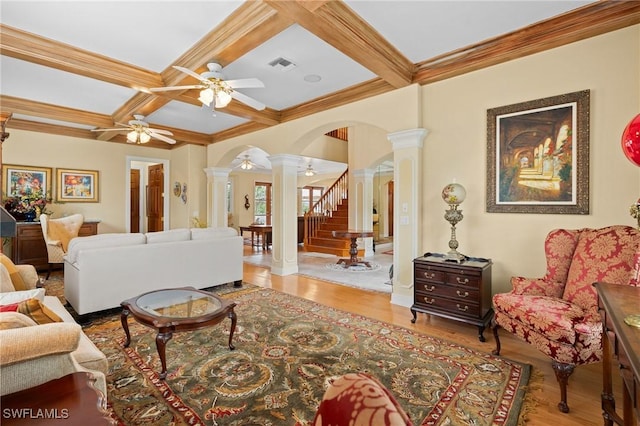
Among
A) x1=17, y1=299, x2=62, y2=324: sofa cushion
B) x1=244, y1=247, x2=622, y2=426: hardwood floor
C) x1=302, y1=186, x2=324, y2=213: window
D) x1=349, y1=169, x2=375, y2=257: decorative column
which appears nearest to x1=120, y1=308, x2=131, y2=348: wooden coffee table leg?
x1=17, y1=299, x2=62, y2=324: sofa cushion

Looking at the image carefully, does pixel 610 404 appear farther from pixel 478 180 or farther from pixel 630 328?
pixel 478 180

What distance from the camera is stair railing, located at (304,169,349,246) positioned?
8.82 m

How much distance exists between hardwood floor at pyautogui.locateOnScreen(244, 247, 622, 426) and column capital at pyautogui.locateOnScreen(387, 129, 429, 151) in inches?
81.9

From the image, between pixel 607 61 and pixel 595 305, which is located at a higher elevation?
pixel 607 61

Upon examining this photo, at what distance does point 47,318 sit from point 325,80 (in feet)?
12.2

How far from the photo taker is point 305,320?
3.30 m

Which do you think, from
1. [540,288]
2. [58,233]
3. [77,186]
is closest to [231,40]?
[540,288]

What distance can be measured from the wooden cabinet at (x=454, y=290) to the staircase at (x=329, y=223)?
14.7 ft

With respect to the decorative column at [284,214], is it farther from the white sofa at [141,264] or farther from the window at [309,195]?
the window at [309,195]

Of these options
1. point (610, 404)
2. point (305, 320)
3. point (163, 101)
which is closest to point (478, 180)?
point (610, 404)

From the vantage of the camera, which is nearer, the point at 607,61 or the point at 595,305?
the point at 595,305

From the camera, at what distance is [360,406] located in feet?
2.07

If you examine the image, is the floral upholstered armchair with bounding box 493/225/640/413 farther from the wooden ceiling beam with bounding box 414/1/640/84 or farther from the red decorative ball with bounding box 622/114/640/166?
the wooden ceiling beam with bounding box 414/1/640/84

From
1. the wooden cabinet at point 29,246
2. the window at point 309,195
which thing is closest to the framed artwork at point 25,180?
the wooden cabinet at point 29,246
